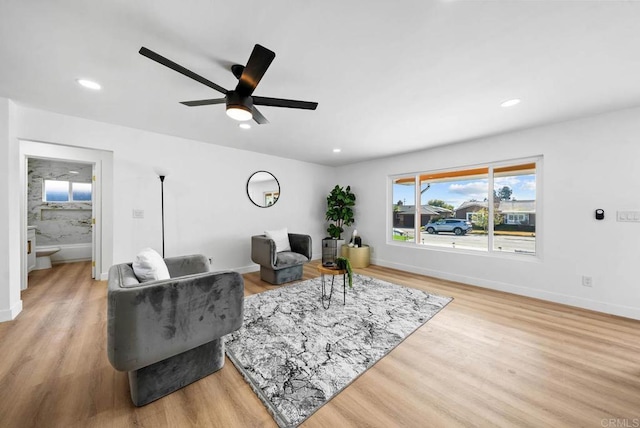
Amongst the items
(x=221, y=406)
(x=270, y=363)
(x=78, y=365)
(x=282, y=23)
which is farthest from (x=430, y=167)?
(x=78, y=365)

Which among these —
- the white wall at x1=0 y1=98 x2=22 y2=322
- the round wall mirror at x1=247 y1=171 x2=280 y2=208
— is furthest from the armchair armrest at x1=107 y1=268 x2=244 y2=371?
the round wall mirror at x1=247 y1=171 x2=280 y2=208

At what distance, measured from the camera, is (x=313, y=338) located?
220 centimetres

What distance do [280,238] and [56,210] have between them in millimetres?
5360

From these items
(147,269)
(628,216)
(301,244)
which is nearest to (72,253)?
(301,244)

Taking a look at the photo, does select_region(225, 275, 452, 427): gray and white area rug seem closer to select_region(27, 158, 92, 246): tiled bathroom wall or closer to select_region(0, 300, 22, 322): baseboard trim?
select_region(0, 300, 22, 322): baseboard trim

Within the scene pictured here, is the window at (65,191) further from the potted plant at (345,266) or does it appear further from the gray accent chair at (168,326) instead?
the potted plant at (345,266)

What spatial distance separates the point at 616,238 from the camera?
2.71 metres

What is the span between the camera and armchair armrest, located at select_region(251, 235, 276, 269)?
3.72m

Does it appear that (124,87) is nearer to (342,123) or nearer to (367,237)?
(342,123)

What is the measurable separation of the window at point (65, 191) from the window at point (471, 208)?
732 cm

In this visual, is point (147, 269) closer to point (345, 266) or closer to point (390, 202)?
point (345, 266)

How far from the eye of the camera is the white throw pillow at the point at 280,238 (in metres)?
4.18

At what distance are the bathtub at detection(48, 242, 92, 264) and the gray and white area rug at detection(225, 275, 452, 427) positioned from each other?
5.02m

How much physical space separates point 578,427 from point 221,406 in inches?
82.9
